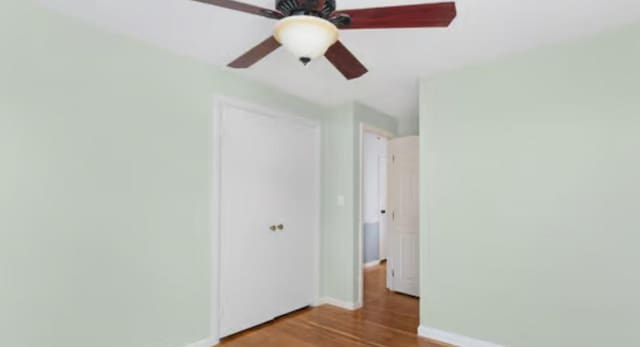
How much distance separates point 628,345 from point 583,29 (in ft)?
6.58

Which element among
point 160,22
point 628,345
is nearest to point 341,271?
point 628,345

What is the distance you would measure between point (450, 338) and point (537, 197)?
1.31m

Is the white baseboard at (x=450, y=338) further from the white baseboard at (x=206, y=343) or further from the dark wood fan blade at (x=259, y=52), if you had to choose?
the dark wood fan blade at (x=259, y=52)

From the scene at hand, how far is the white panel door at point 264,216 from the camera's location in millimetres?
2746

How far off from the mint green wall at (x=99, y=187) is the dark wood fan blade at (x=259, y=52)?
31.8 inches

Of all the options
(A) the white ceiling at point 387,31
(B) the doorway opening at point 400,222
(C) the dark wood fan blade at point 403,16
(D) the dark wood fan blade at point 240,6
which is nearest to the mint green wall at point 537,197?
(A) the white ceiling at point 387,31

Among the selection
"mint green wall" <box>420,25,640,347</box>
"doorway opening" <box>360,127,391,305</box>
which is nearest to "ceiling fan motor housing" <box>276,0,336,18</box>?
"mint green wall" <box>420,25,640,347</box>

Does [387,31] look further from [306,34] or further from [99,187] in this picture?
[99,187]

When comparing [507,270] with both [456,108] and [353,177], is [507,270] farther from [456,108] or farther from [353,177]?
[353,177]

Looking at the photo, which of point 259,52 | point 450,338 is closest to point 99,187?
point 259,52

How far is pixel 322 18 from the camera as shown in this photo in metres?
1.43

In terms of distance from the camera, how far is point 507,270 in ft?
7.95

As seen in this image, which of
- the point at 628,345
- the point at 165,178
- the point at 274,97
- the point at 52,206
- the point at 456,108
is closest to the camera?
the point at 52,206

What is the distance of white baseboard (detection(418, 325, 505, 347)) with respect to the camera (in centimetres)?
251
